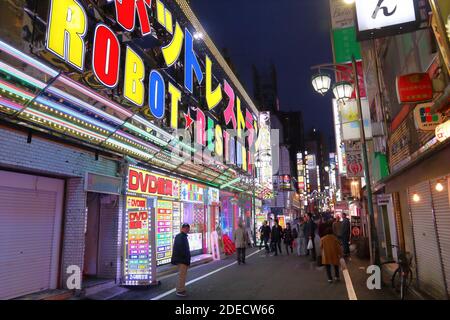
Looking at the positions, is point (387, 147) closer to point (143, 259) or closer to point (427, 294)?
point (427, 294)

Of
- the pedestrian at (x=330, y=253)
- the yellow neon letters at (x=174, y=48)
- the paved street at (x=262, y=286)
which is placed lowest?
the paved street at (x=262, y=286)

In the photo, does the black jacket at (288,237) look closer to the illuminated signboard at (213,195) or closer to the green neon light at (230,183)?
the illuminated signboard at (213,195)

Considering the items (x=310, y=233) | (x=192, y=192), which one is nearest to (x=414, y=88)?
(x=310, y=233)

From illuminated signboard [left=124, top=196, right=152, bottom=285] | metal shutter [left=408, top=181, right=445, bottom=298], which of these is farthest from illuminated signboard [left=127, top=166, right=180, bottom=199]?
metal shutter [left=408, top=181, right=445, bottom=298]

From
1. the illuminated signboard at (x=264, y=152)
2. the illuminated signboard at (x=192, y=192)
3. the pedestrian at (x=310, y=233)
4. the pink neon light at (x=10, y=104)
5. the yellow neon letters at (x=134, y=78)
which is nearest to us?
the pink neon light at (x=10, y=104)

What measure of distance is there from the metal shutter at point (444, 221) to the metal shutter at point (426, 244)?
1.21ft

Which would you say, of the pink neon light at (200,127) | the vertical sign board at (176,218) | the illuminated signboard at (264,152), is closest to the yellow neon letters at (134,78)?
the pink neon light at (200,127)

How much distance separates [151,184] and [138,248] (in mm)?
3867

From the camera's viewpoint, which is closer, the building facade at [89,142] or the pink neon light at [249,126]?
the building facade at [89,142]

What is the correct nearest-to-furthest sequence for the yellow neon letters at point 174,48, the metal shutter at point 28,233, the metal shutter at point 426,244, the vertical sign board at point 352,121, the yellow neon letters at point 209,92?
1. the metal shutter at point 28,233
2. the metal shutter at point 426,244
3. the yellow neon letters at point 174,48
4. the vertical sign board at point 352,121
5. the yellow neon letters at point 209,92

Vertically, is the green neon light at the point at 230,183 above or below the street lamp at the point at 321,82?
below

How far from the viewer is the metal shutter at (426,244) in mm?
9164

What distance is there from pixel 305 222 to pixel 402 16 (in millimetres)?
12993

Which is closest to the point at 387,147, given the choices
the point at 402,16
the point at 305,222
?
the point at 305,222
